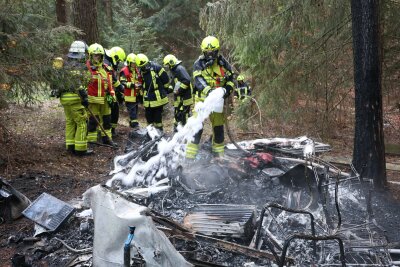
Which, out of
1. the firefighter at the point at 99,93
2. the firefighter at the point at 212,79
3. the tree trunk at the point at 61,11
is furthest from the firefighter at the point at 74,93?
the tree trunk at the point at 61,11

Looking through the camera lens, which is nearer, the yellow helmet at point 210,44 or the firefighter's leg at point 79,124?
the yellow helmet at point 210,44

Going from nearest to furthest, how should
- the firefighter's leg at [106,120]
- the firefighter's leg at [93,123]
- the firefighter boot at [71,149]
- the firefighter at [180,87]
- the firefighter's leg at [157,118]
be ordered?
the firefighter boot at [71,149] → the firefighter's leg at [93,123] → the firefighter's leg at [106,120] → the firefighter at [180,87] → the firefighter's leg at [157,118]

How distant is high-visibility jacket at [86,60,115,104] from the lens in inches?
347

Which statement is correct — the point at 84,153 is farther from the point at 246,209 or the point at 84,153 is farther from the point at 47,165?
the point at 246,209

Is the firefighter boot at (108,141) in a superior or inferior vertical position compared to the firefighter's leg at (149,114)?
inferior

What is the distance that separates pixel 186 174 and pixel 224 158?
93 centimetres

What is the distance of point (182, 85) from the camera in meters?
9.55

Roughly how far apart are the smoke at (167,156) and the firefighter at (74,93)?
1387 mm

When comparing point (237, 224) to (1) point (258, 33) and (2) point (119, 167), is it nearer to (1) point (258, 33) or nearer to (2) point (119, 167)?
(2) point (119, 167)

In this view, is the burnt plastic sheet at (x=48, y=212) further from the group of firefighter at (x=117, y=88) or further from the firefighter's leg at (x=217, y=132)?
the firefighter's leg at (x=217, y=132)

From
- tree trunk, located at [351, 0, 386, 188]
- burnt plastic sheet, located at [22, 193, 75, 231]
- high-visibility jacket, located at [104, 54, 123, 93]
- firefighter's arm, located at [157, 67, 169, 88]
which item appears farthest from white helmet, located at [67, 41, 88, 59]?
tree trunk, located at [351, 0, 386, 188]

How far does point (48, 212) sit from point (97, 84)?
4.04 m

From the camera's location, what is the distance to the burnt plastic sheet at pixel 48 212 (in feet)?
17.4

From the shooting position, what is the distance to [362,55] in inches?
252
